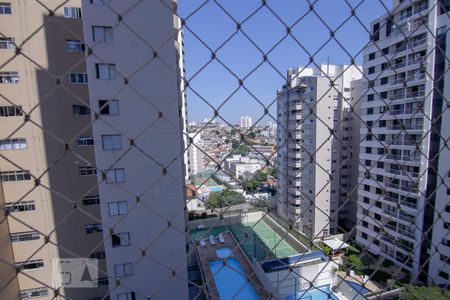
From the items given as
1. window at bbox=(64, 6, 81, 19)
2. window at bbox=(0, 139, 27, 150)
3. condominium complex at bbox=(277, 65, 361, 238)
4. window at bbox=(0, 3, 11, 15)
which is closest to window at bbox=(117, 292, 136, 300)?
window at bbox=(0, 139, 27, 150)

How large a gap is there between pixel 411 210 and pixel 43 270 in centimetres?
713

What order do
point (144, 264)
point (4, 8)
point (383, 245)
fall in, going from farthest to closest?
point (383, 245), point (4, 8), point (144, 264)

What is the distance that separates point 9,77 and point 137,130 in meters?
2.20

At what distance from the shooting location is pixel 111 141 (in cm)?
264

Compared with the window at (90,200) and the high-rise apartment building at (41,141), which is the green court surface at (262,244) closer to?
the window at (90,200)

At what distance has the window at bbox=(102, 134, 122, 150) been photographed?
2629mm

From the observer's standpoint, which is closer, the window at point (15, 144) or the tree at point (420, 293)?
the window at point (15, 144)

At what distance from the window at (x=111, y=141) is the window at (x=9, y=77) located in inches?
72.3

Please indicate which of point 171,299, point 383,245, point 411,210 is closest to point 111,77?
point 171,299

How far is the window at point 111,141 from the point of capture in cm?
263

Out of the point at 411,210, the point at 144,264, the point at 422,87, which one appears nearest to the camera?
the point at 144,264

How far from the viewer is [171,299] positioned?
A: 10.0 ft

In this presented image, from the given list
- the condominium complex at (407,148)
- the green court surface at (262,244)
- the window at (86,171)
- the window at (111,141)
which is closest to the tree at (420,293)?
the condominium complex at (407,148)

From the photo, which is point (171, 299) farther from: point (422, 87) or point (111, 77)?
point (422, 87)
